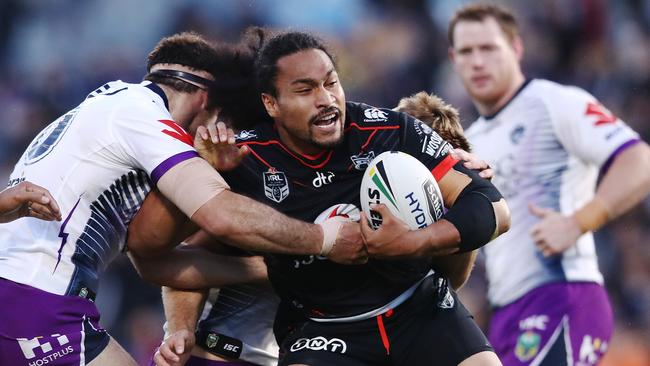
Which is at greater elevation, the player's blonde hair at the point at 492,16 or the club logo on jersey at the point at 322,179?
the club logo on jersey at the point at 322,179

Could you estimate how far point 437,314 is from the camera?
495 centimetres

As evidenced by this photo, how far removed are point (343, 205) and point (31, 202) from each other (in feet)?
4.68

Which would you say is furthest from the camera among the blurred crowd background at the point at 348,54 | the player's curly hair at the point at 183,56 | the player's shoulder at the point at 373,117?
the blurred crowd background at the point at 348,54

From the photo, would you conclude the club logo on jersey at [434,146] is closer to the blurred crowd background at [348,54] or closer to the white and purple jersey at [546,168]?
the white and purple jersey at [546,168]

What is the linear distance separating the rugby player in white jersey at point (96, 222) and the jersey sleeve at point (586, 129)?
2793 millimetres

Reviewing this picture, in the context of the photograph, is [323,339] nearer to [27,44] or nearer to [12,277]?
[12,277]

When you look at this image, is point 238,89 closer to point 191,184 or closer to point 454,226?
point 191,184

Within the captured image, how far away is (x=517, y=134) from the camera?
734 cm

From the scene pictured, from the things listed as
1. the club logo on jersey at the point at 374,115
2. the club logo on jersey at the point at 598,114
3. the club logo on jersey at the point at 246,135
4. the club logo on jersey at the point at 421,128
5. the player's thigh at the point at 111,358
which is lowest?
the player's thigh at the point at 111,358

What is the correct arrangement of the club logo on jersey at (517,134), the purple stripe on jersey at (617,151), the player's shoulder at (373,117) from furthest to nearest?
the club logo on jersey at (517,134) < the purple stripe on jersey at (617,151) < the player's shoulder at (373,117)

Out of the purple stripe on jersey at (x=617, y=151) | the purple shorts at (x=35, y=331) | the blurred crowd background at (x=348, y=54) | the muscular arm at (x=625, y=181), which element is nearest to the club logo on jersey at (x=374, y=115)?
the purple shorts at (x=35, y=331)

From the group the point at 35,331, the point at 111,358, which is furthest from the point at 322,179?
the point at 35,331

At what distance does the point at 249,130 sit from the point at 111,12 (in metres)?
8.48

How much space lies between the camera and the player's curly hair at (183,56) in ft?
17.4
